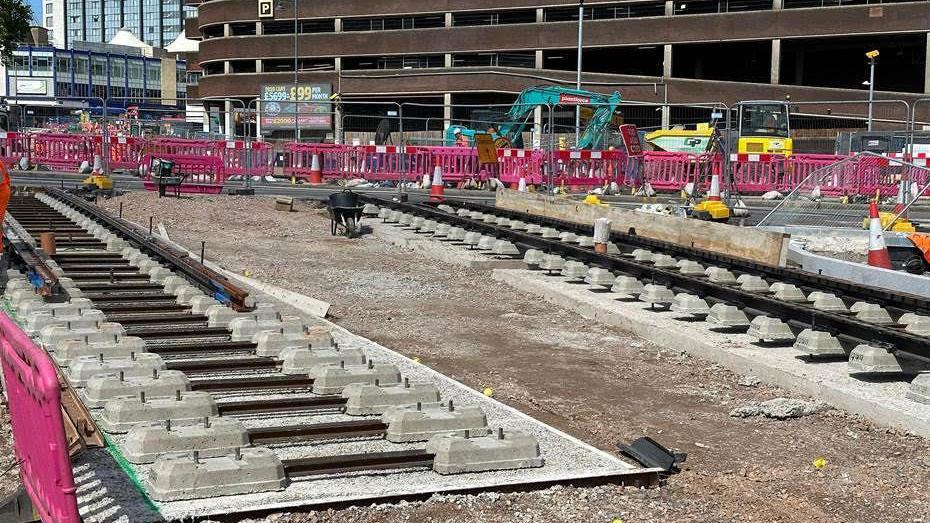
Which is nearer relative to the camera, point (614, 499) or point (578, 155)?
point (614, 499)

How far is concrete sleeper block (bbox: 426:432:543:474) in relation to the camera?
4773mm

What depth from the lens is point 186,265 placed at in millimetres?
10484

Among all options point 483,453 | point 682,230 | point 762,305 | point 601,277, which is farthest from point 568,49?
point 483,453

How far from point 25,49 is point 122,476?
142m

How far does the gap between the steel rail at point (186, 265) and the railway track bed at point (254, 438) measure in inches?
44.3

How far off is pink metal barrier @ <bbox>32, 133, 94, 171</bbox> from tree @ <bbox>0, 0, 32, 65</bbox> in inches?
257

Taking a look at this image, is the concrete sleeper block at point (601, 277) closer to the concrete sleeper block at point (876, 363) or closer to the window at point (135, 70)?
the concrete sleeper block at point (876, 363)

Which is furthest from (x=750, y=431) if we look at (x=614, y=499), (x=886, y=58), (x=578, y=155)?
(x=886, y=58)

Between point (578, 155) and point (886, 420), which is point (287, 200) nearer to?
point (578, 155)

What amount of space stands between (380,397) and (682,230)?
393 inches

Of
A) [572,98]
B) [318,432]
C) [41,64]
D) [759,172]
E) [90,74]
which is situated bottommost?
[318,432]

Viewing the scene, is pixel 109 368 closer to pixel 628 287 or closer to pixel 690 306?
pixel 690 306

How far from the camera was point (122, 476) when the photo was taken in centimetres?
449

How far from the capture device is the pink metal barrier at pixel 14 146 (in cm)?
3184
